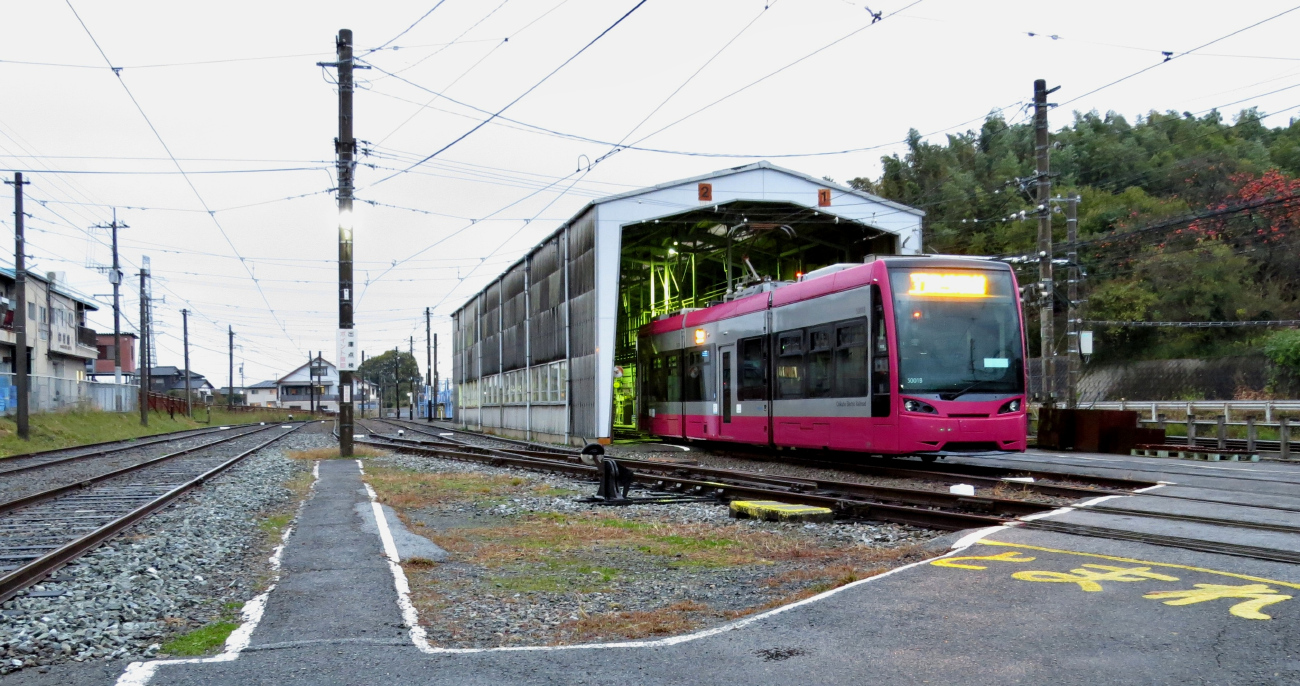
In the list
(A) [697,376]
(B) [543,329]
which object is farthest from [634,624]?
(B) [543,329]

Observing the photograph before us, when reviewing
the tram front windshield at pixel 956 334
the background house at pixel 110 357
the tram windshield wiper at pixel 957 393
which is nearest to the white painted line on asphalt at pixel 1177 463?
the tram front windshield at pixel 956 334

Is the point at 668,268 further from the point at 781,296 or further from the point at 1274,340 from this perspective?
the point at 1274,340

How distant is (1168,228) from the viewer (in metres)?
48.8

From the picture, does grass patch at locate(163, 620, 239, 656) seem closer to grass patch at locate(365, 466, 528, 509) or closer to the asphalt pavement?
the asphalt pavement

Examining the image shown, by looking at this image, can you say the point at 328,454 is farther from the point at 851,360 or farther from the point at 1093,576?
the point at 1093,576

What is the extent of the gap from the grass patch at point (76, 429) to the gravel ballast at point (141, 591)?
21.4m

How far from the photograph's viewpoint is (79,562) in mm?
8555

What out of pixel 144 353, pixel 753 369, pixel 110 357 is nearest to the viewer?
pixel 753 369

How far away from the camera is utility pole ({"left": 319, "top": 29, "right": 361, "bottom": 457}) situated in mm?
24188

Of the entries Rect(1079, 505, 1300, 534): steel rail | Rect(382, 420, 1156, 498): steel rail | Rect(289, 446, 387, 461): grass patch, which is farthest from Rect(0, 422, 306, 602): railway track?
Rect(382, 420, 1156, 498): steel rail

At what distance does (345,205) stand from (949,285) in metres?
15.3

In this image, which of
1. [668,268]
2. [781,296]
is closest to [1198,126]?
[668,268]

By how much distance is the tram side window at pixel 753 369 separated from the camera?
775 inches

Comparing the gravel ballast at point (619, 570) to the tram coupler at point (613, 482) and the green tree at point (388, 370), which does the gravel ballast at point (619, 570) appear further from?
the green tree at point (388, 370)
